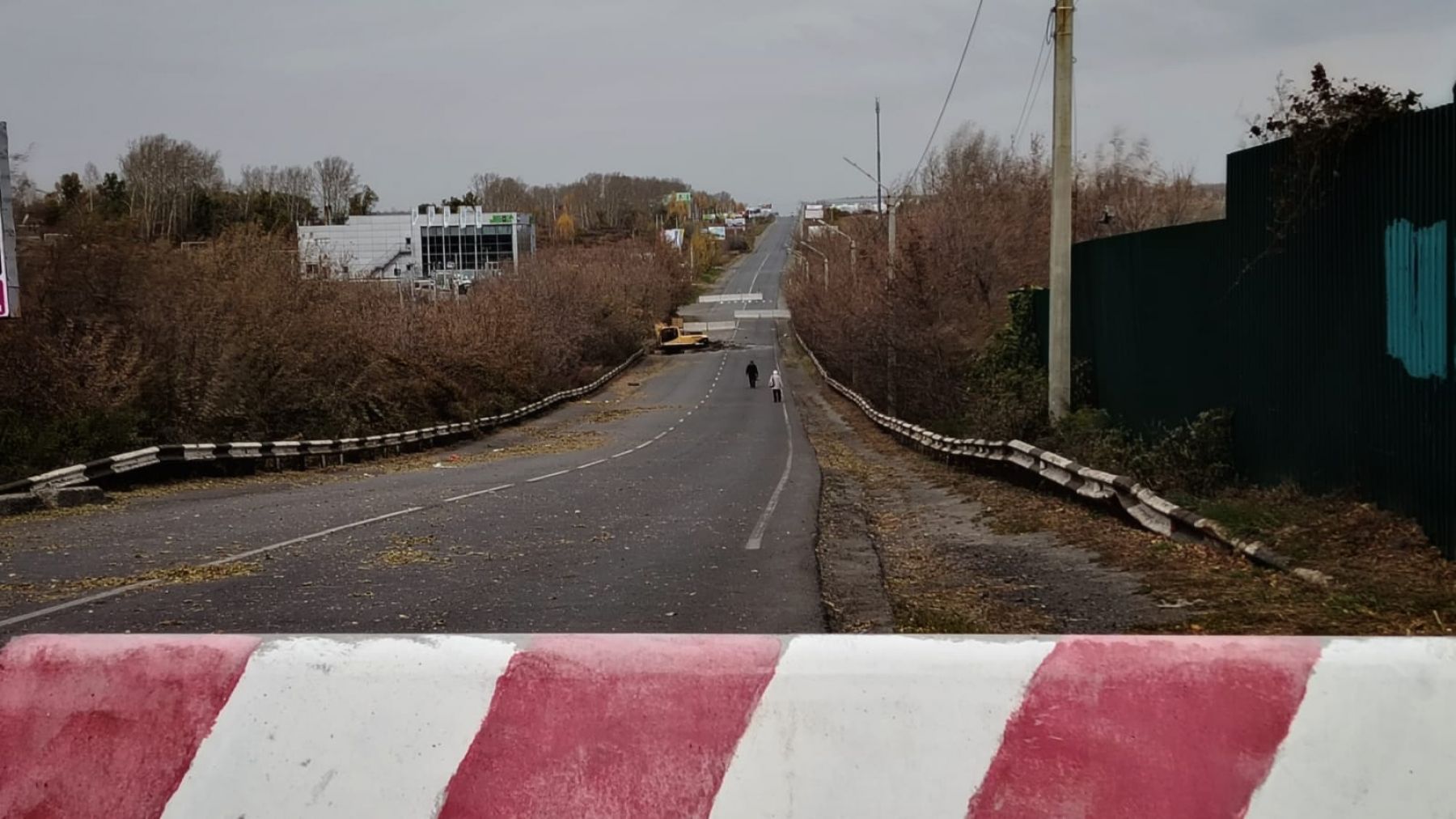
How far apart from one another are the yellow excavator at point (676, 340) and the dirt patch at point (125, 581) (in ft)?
291

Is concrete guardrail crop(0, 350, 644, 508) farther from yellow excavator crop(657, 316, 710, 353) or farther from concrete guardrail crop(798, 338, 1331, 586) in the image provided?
yellow excavator crop(657, 316, 710, 353)

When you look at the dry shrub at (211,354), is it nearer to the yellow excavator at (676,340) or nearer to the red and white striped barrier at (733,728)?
the red and white striped barrier at (733,728)

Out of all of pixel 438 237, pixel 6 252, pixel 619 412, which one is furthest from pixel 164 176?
pixel 6 252

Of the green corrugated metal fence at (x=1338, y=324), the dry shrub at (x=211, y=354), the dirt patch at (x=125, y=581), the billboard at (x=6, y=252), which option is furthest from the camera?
the dry shrub at (x=211, y=354)

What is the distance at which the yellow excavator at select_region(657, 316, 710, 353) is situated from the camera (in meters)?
99.6

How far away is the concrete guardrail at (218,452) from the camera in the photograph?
1786cm

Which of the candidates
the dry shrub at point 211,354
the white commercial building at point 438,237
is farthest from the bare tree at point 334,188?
the dry shrub at point 211,354

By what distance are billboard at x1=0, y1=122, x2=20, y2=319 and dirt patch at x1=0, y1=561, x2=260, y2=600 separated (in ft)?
23.8

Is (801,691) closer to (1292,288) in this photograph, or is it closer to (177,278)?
(1292,288)

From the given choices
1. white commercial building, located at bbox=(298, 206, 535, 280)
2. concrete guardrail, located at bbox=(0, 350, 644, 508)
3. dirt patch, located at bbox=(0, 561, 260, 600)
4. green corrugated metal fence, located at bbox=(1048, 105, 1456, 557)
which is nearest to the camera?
green corrugated metal fence, located at bbox=(1048, 105, 1456, 557)

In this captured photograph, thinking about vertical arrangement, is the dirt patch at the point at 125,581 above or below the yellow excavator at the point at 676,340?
above

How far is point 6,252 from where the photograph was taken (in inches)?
631

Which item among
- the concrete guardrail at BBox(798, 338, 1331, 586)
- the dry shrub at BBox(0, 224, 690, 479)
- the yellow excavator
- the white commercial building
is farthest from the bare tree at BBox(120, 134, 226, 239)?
the concrete guardrail at BBox(798, 338, 1331, 586)

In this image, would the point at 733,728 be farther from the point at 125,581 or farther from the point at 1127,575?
the point at 125,581
